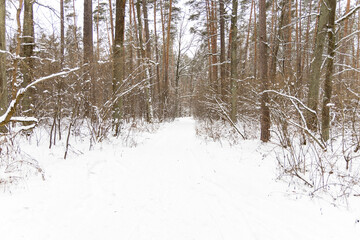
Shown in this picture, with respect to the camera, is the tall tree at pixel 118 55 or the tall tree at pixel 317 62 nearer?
the tall tree at pixel 317 62

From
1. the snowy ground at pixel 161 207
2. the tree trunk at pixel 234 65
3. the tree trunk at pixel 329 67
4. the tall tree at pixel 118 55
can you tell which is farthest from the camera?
the tree trunk at pixel 234 65

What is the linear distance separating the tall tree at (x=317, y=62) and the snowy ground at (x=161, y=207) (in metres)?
1.80

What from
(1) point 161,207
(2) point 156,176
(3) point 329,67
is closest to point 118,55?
(2) point 156,176

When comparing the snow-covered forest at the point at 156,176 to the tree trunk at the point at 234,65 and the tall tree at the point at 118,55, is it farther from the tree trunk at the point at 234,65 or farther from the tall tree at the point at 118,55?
the tree trunk at the point at 234,65

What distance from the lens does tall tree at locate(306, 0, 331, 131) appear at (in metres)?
4.72

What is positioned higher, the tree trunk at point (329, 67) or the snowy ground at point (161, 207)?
the tree trunk at point (329, 67)

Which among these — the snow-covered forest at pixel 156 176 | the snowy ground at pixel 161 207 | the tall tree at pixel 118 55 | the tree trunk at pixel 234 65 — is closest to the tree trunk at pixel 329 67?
the snow-covered forest at pixel 156 176

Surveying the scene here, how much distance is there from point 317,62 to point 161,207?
17.3 ft

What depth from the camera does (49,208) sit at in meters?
2.22

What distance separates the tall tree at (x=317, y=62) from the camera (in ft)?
15.5

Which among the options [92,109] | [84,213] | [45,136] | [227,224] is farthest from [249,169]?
[45,136]

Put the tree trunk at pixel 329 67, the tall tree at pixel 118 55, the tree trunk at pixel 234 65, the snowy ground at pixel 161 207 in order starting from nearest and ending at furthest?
the snowy ground at pixel 161 207 < the tree trunk at pixel 329 67 < the tall tree at pixel 118 55 < the tree trunk at pixel 234 65

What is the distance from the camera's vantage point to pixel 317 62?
16.7ft

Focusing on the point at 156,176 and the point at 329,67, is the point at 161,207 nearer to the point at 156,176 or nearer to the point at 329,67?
the point at 156,176
